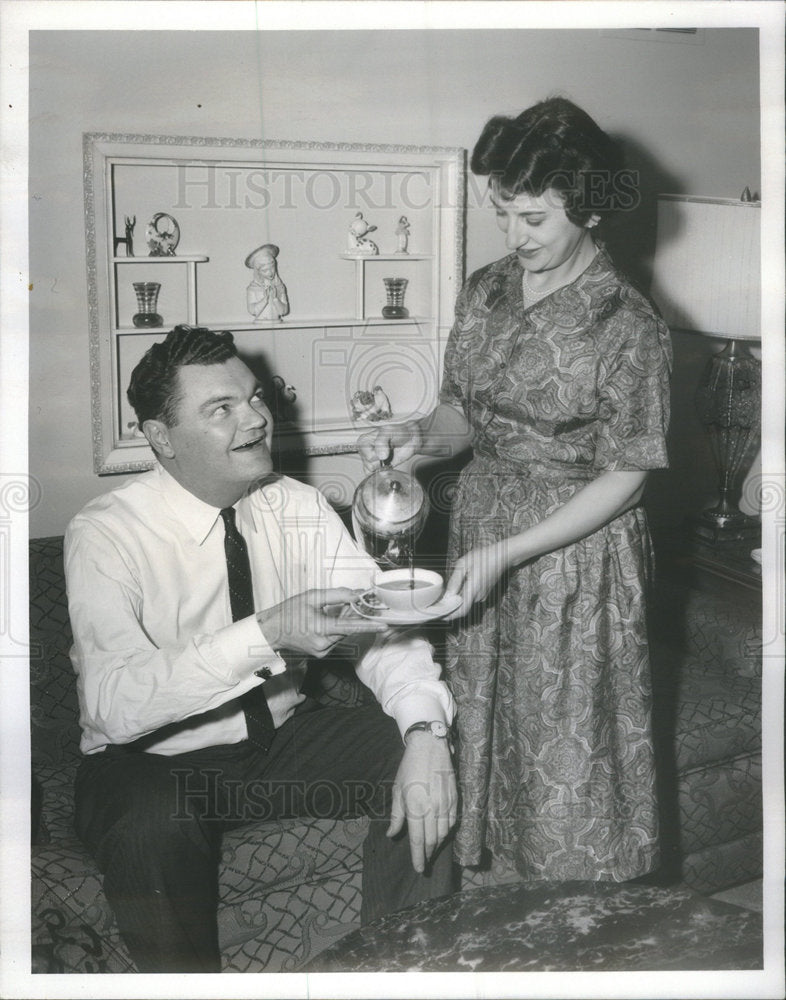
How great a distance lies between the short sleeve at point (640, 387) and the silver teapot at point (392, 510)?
371 millimetres

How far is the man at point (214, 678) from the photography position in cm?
151

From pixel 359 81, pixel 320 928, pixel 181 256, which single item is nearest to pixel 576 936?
pixel 320 928

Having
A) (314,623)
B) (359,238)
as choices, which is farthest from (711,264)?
(314,623)

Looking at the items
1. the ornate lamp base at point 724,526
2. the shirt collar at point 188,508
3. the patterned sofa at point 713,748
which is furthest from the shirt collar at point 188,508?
the ornate lamp base at point 724,526

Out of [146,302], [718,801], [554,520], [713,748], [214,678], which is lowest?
[718,801]

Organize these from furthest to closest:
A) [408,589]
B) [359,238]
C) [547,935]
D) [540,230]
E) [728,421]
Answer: [728,421] → [359,238] → [540,230] → [408,589] → [547,935]

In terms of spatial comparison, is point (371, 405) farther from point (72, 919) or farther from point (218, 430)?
point (72, 919)

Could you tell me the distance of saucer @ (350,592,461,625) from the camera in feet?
4.73

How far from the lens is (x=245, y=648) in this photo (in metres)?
1.50

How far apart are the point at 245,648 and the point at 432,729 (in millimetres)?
347

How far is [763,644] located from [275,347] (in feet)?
4.13

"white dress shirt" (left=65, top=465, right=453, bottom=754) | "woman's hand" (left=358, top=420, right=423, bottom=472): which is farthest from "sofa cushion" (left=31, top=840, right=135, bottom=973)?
"woman's hand" (left=358, top=420, right=423, bottom=472)

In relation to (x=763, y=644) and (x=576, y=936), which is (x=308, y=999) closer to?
(x=576, y=936)

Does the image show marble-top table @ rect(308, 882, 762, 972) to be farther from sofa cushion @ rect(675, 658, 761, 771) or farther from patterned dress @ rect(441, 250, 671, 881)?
sofa cushion @ rect(675, 658, 761, 771)
